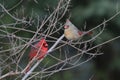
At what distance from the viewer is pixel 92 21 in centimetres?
1139

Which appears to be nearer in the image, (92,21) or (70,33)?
(70,33)

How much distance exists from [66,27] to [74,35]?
139mm

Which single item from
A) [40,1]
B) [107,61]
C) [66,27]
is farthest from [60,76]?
[66,27]

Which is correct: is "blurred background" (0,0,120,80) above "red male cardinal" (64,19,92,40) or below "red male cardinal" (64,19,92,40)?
below

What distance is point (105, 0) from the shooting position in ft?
35.3

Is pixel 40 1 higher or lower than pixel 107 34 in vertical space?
higher

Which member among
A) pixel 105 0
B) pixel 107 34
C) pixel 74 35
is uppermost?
pixel 74 35

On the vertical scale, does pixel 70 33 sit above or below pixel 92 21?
above

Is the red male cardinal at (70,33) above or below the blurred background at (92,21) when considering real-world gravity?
above

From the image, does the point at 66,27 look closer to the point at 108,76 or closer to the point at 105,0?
the point at 105,0

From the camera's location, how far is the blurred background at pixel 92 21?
10734 mm

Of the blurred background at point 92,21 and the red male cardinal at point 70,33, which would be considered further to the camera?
the blurred background at point 92,21

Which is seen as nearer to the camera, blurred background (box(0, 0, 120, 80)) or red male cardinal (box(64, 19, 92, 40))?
red male cardinal (box(64, 19, 92, 40))

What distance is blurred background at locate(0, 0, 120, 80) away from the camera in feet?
→ 35.2
